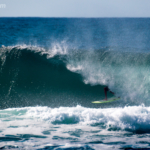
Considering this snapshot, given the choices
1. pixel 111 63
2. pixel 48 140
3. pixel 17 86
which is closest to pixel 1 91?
pixel 17 86

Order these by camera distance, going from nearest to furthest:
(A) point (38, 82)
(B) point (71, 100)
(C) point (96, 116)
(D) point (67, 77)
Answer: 1. (C) point (96, 116)
2. (B) point (71, 100)
3. (A) point (38, 82)
4. (D) point (67, 77)

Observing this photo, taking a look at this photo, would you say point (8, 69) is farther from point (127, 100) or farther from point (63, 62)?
point (127, 100)

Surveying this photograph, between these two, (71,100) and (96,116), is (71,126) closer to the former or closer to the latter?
(96,116)

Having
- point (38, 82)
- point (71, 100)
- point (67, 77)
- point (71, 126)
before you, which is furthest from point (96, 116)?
point (38, 82)

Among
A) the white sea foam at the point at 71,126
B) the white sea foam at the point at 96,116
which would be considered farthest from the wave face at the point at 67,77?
the white sea foam at the point at 71,126

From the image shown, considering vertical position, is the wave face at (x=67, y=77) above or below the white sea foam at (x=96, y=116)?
above

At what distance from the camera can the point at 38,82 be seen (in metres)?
11.0

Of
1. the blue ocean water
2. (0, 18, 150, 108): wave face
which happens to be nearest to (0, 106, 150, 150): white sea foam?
the blue ocean water

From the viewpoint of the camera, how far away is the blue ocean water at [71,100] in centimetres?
628

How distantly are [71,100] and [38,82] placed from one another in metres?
2.26

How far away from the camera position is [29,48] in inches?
498

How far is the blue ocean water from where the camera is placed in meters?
6.28

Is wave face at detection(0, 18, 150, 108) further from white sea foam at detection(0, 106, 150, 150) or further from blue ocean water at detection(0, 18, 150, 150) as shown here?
white sea foam at detection(0, 106, 150, 150)

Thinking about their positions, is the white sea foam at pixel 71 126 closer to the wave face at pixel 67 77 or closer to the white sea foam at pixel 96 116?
the white sea foam at pixel 96 116
